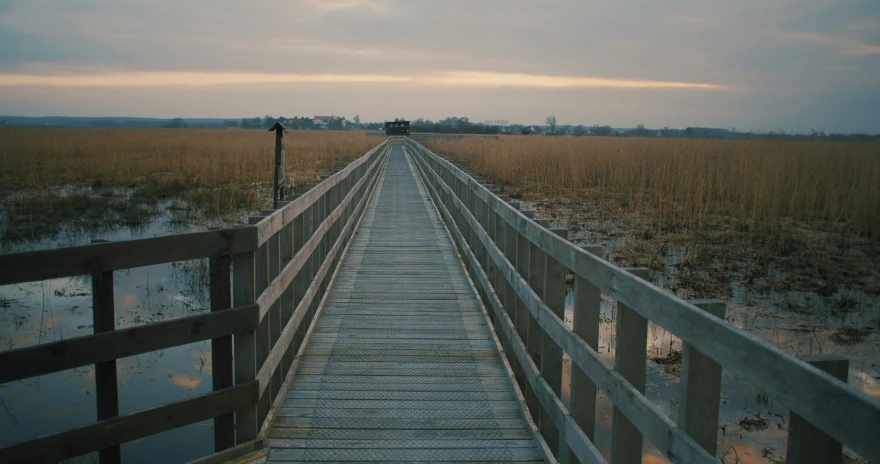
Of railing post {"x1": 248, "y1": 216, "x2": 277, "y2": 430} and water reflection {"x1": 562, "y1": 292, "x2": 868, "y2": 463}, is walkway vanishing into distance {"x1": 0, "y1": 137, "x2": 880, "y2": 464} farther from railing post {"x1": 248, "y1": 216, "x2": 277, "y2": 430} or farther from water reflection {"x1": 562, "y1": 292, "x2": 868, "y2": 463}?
water reflection {"x1": 562, "y1": 292, "x2": 868, "y2": 463}

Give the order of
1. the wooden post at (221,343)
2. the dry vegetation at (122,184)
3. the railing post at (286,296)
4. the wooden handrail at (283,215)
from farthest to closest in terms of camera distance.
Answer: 1. the dry vegetation at (122,184)
2. the railing post at (286,296)
3. the wooden handrail at (283,215)
4. the wooden post at (221,343)

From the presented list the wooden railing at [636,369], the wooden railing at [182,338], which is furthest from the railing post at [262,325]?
the wooden railing at [636,369]

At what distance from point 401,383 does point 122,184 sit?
60.2ft

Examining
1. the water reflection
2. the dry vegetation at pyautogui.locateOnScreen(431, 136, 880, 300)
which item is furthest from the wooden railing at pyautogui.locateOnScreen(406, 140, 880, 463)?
the dry vegetation at pyautogui.locateOnScreen(431, 136, 880, 300)

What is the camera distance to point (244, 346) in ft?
11.6

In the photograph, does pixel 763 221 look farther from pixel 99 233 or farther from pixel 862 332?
pixel 99 233

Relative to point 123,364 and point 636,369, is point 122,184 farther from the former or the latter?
point 636,369

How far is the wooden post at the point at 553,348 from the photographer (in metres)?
3.73

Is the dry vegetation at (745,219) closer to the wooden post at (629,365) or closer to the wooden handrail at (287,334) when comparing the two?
the wooden handrail at (287,334)

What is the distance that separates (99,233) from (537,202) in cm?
915

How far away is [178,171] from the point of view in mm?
23031

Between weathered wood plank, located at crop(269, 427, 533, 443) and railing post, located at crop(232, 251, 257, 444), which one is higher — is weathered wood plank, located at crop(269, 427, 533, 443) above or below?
below

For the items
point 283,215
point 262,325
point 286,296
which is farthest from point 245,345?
point 286,296

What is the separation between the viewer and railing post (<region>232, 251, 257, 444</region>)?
3500mm
